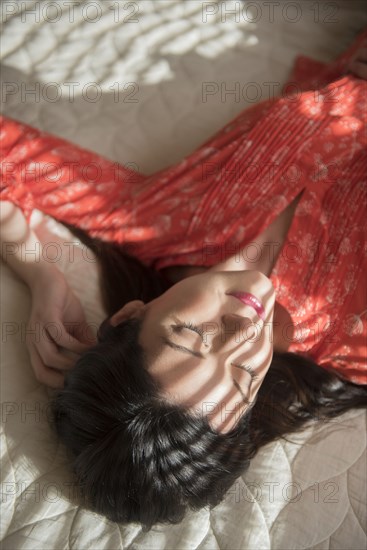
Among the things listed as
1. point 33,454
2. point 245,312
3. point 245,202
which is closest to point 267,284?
point 245,312

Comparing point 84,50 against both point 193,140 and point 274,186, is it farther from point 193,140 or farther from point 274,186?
point 274,186

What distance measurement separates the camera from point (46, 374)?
948mm

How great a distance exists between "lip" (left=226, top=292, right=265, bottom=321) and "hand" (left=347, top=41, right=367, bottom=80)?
2.25ft

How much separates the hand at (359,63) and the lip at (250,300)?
0.69 m

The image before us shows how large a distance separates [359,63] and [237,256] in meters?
0.60

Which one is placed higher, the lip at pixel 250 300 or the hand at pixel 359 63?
the hand at pixel 359 63

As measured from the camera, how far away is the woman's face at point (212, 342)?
2.65 ft

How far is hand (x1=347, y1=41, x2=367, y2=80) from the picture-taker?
1.21 metres

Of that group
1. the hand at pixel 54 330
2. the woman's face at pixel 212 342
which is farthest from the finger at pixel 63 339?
the woman's face at pixel 212 342

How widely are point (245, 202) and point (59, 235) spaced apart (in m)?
0.43

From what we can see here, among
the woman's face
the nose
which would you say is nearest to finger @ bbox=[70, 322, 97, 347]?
the woman's face

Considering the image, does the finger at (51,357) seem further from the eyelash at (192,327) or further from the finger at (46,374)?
the eyelash at (192,327)

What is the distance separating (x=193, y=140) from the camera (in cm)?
130

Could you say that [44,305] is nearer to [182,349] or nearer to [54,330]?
[54,330]
